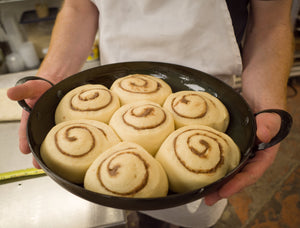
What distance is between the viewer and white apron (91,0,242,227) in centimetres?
118

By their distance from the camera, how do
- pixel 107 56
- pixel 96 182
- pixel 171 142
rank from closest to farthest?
1. pixel 96 182
2. pixel 171 142
3. pixel 107 56

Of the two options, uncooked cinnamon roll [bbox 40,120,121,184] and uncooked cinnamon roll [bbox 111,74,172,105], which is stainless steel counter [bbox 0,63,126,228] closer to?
uncooked cinnamon roll [bbox 40,120,121,184]

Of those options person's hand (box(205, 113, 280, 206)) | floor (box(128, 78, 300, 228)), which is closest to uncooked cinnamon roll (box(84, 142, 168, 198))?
person's hand (box(205, 113, 280, 206))

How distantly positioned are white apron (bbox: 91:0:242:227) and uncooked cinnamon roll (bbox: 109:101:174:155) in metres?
0.45

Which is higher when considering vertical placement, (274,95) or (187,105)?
(187,105)

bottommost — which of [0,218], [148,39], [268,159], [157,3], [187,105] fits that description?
[0,218]

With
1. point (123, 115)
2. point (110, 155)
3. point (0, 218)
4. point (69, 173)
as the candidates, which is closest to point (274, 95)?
point (123, 115)

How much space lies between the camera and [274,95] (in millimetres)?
1164

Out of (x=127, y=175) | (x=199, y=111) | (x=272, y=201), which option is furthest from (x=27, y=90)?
(x=272, y=201)

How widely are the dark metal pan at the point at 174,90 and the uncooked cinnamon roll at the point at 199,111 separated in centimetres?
5

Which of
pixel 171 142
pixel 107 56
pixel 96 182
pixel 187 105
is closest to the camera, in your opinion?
pixel 96 182

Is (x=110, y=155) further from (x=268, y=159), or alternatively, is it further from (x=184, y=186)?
(x=268, y=159)

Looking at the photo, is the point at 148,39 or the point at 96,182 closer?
the point at 96,182

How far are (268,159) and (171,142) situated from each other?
0.43 meters
